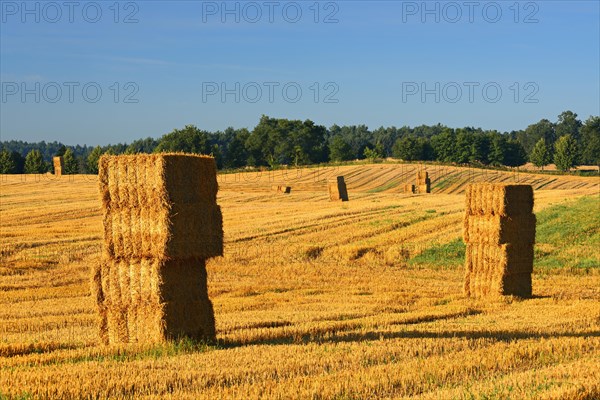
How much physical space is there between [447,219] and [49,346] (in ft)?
89.9

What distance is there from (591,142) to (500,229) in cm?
12357

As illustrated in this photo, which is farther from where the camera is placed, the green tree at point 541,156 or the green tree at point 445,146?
the green tree at point 445,146

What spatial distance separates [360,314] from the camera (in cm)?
1842

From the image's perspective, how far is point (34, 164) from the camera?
4532 inches

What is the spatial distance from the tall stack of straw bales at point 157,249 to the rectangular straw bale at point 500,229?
A: 10.0 m

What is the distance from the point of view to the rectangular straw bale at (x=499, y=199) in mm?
22453

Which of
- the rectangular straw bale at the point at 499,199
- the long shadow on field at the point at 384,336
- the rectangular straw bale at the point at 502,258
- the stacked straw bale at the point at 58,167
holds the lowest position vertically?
the long shadow on field at the point at 384,336

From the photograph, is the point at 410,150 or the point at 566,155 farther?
the point at 410,150

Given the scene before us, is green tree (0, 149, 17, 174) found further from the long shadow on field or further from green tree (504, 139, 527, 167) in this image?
the long shadow on field

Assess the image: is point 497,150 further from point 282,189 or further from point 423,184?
point 282,189

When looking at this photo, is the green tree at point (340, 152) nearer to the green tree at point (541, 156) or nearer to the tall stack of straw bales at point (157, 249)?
the green tree at point (541, 156)

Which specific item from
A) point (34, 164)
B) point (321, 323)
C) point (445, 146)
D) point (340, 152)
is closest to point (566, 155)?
point (445, 146)

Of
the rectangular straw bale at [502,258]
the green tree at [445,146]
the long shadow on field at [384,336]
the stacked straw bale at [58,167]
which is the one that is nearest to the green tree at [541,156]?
the green tree at [445,146]

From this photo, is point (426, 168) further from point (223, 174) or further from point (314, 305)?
point (314, 305)
